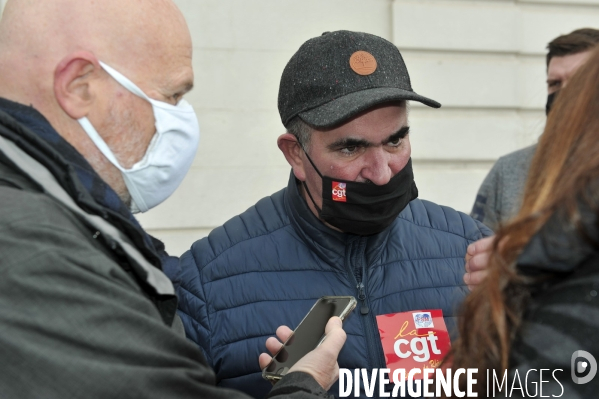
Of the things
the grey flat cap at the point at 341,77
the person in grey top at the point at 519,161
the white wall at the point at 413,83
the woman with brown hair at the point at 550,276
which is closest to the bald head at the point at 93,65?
the grey flat cap at the point at 341,77

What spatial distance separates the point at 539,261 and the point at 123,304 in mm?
793

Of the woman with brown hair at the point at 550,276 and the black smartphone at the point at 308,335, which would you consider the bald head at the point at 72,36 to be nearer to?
the black smartphone at the point at 308,335

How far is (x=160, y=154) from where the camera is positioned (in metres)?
1.91

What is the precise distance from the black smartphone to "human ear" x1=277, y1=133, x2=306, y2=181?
590 millimetres

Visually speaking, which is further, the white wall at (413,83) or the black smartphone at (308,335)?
the white wall at (413,83)

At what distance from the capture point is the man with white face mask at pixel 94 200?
4.36 feet

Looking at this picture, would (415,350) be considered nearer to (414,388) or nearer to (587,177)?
(414,388)

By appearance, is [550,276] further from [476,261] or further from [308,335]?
[308,335]

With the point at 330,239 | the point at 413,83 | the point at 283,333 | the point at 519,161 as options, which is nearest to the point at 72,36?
the point at 283,333

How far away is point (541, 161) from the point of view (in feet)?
4.28

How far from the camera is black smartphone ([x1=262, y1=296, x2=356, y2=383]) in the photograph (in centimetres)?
200

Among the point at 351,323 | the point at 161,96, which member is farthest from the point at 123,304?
the point at 351,323

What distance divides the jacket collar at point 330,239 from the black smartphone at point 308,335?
0.25 metres

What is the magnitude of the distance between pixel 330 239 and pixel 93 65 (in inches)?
41.5
